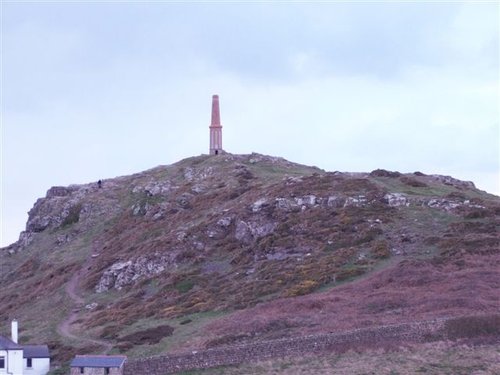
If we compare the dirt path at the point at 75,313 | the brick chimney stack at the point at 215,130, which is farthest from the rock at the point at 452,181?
the dirt path at the point at 75,313

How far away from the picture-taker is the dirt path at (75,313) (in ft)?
237

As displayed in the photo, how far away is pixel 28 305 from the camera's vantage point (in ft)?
322

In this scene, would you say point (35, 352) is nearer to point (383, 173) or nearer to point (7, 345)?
point (7, 345)

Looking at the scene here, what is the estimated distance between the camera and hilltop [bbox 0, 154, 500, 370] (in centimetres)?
6962

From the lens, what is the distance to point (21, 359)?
209ft

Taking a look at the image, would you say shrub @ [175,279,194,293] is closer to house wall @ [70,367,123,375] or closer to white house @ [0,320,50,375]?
white house @ [0,320,50,375]

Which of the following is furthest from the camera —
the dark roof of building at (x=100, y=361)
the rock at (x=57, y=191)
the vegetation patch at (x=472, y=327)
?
the rock at (x=57, y=191)

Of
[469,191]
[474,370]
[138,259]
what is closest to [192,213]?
[138,259]

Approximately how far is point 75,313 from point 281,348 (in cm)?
3313

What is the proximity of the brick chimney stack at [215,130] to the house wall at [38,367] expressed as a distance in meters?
76.5

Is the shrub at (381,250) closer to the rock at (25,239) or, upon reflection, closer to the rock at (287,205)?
the rock at (287,205)

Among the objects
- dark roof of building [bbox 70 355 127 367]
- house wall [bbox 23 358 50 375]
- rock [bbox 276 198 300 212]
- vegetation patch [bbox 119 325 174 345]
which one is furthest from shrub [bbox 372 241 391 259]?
house wall [bbox 23 358 50 375]

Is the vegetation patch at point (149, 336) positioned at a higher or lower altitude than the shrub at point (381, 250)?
lower

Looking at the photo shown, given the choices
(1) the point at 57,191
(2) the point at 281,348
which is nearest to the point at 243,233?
(2) the point at 281,348
